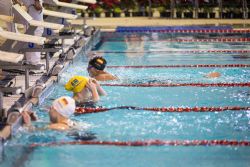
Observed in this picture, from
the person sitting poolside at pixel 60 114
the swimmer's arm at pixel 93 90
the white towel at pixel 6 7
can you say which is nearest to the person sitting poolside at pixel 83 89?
the swimmer's arm at pixel 93 90

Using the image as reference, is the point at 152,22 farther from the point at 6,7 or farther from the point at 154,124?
the point at 154,124

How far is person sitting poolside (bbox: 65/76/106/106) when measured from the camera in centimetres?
828

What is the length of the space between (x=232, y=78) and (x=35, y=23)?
9.97 ft

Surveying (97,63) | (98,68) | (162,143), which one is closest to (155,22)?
(98,68)

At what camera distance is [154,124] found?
7562 millimetres

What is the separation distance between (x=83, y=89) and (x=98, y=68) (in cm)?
136

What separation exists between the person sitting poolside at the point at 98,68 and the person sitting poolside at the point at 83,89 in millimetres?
924

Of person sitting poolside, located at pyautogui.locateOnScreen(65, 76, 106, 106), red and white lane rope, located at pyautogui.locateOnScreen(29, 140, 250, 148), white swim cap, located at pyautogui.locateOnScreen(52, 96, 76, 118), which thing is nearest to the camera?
red and white lane rope, located at pyautogui.locateOnScreen(29, 140, 250, 148)

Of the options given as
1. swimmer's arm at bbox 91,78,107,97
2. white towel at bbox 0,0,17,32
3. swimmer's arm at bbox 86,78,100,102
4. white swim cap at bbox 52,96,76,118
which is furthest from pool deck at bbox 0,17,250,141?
white swim cap at bbox 52,96,76,118

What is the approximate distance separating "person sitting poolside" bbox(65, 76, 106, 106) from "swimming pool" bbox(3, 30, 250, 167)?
0.22 m

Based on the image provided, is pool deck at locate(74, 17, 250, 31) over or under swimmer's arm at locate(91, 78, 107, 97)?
under

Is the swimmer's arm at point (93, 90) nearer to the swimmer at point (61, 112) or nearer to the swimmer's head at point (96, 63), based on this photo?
the swimmer's head at point (96, 63)

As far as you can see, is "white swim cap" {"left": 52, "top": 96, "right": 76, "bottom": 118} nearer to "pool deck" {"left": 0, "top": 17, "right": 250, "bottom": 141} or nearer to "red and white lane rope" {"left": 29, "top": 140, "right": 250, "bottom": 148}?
"red and white lane rope" {"left": 29, "top": 140, "right": 250, "bottom": 148}

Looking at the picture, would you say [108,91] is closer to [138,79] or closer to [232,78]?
Result: [138,79]
